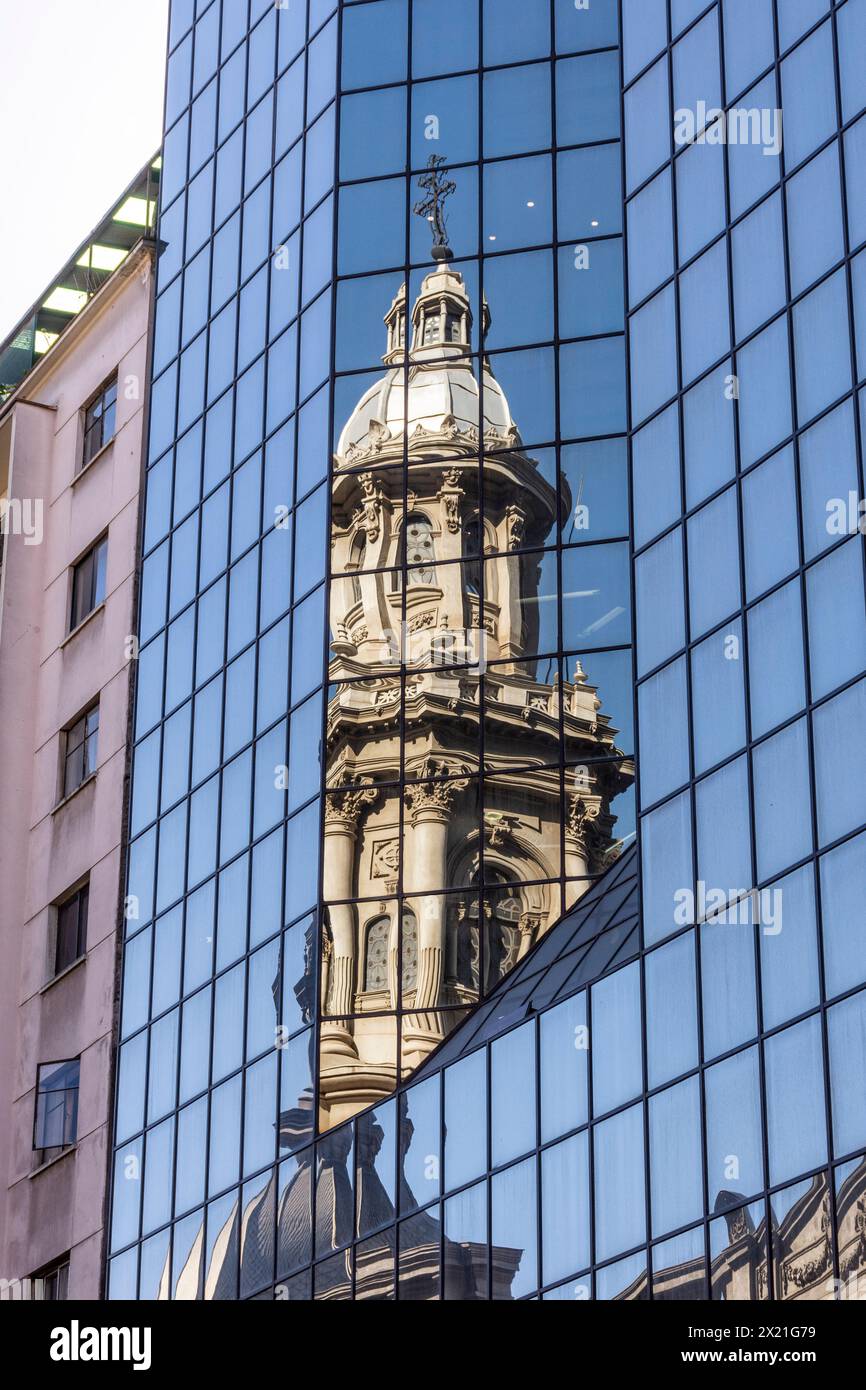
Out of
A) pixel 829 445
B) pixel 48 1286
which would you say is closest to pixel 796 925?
pixel 829 445

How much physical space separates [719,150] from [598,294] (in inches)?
319

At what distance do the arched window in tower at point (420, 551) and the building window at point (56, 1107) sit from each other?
12.0 m

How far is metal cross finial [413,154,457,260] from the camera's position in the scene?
47531 mm

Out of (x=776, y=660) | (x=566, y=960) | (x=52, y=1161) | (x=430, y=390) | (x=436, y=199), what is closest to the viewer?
(x=776, y=660)

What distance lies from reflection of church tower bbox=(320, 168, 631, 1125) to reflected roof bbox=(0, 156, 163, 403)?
40.1 feet

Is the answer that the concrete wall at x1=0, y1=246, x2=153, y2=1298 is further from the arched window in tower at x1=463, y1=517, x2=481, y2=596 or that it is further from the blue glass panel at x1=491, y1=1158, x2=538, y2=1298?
the blue glass panel at x1=491, y1=1158, x2=538, y2=1298

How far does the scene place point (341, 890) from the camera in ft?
141

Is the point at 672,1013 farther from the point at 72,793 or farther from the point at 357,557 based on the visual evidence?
the point at 72,793

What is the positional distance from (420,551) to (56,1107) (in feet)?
44.6

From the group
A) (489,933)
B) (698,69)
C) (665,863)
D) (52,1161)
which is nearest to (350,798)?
(489,933)

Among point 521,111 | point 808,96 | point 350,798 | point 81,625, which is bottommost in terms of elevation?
point 350,798

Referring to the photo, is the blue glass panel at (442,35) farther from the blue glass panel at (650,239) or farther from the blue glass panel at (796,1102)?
the blue glass panel at (796,1102)

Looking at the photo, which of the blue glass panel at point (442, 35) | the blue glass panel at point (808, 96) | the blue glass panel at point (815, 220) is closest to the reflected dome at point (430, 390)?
the blue glass panel at point (442, 35)

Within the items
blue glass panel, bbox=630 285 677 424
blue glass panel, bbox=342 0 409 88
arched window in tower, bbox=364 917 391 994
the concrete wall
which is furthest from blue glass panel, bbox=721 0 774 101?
the concrete wall
